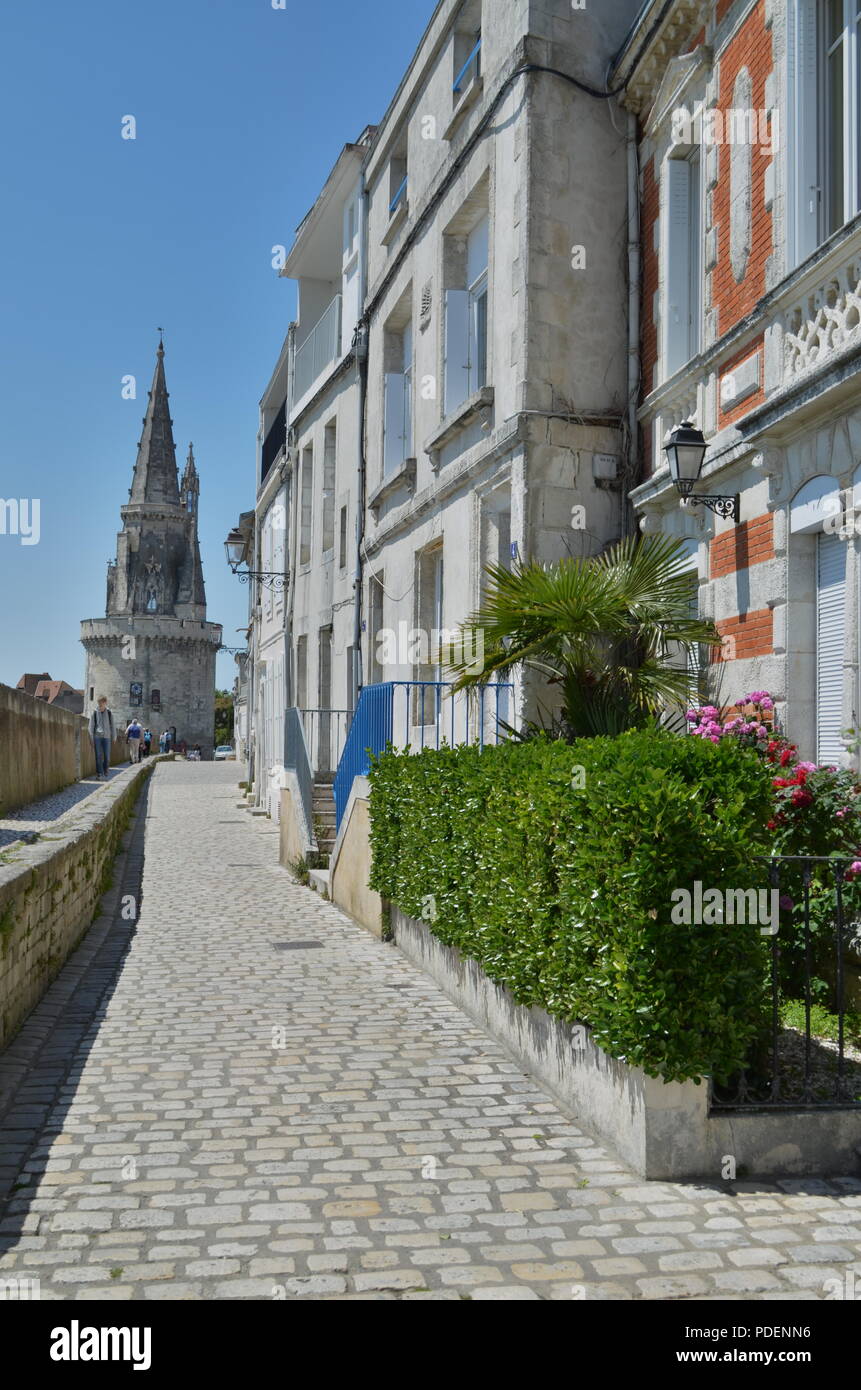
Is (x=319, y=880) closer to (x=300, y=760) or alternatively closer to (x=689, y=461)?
(x=300, y=760)

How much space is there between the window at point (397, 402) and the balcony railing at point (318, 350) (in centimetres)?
309

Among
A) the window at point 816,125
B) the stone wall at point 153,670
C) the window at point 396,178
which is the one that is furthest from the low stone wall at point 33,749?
the stone wall at point 153,670

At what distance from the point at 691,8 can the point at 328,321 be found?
1135 cm

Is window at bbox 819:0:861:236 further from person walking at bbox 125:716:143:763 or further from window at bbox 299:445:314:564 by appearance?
person walking at bbox 125:716:143:763

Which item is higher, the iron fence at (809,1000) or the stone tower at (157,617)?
the stone tower at (157,617)

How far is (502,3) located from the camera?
38.3 feet

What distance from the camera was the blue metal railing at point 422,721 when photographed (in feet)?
36.4

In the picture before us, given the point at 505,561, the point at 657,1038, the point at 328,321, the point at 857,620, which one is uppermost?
the point at 328,321

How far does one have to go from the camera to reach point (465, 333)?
13484mm

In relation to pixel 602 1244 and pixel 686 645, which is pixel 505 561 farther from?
pixel 602 1244

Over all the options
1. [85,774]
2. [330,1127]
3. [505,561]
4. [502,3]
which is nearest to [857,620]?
[330,1127]

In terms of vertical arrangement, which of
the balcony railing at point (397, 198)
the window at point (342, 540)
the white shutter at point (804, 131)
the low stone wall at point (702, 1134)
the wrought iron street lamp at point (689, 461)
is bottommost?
the low stone wall at point (702, 1134)

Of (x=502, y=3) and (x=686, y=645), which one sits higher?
(x=502, y=3)

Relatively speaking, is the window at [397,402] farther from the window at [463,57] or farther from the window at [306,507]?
→ the window at [306,507]
